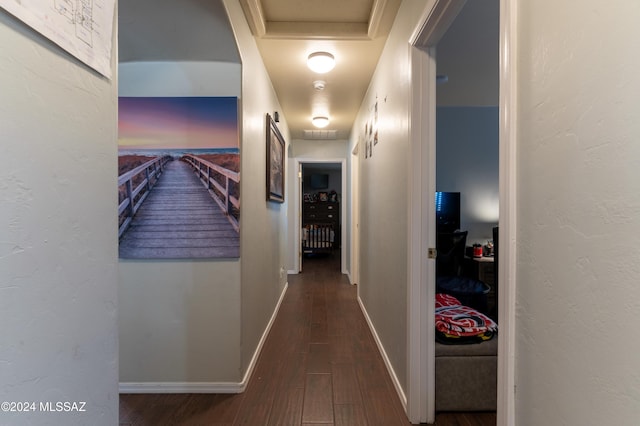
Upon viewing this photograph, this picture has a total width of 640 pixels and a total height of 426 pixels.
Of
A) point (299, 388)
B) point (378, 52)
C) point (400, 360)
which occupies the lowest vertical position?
point (299, 388)

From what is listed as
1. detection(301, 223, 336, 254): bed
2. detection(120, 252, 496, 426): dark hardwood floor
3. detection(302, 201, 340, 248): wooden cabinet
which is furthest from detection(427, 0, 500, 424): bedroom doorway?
detection(302, 201, 340, 248): wooden cabinet

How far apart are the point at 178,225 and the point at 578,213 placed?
6.23ft

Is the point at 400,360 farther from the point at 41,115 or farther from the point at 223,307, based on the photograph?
the point at 41,115

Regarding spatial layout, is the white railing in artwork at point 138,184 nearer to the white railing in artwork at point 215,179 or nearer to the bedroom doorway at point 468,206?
the white railing in artwork at point 215,179

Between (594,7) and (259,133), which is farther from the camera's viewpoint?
(259,133)

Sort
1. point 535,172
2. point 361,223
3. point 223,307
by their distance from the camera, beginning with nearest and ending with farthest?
point 535,172, point 223,307, point 361,223

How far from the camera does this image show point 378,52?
2.37 m

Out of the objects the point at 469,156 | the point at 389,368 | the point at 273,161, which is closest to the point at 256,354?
the point at 389,368

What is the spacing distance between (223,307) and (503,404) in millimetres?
1534

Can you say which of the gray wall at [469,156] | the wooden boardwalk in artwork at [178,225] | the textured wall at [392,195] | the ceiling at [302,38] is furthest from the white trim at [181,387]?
the gray wall at [469,156]

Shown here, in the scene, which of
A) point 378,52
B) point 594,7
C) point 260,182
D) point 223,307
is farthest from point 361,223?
point 594,7

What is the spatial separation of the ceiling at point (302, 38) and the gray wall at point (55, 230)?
1.10 meters

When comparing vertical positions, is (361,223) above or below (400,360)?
above

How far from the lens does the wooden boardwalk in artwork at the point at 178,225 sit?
1.82m
